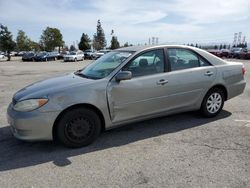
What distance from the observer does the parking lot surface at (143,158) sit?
3256 millimetres

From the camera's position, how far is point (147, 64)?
477 centimetres

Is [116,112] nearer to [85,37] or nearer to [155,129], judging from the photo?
[155,129]

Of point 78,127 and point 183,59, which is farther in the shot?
point 183,59

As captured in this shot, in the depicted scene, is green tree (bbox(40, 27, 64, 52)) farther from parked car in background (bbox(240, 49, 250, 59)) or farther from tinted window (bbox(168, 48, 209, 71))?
tinted window (bbox(168, 48, 209, 71))

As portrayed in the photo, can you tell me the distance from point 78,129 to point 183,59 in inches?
93.5

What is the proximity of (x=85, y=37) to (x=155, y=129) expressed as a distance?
209 ft

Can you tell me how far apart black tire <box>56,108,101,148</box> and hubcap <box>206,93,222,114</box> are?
242 cm

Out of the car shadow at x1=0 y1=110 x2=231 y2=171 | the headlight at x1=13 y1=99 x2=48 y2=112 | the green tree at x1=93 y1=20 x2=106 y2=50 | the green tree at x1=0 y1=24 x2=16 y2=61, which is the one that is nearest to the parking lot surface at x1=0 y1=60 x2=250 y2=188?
the car shadow at x1=0 y1=110 x2=231 y2=171

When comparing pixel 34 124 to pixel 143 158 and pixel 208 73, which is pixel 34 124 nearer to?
pixel 143 158

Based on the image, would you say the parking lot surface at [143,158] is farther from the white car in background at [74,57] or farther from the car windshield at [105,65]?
the white car in background at [74,57]

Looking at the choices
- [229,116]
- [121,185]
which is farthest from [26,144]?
[229,116]

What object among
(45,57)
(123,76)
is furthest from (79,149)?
(45,57)

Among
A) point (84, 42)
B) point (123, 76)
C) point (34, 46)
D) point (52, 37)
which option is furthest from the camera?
point (34, 46)

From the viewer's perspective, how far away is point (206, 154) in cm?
391
